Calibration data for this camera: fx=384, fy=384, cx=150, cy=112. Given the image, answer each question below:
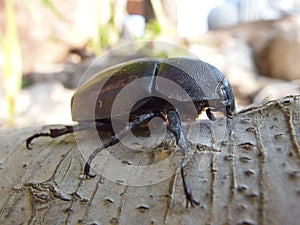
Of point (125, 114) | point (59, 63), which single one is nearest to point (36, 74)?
point (59, 63)

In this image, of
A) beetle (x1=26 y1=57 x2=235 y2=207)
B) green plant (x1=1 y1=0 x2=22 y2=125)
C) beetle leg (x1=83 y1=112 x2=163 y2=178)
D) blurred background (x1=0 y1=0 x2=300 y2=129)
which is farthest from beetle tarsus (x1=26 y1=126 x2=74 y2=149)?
blurred background (x1=0 y1=0 x2=300 y2=129)

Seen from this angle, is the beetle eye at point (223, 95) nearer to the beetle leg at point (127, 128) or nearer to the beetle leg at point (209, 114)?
the beetle leg at point (209, 114)

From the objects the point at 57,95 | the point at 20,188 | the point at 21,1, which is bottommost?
the point at 57,95

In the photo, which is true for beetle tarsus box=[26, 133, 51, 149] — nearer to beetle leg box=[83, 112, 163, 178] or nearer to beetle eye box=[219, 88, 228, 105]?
beetle leg box=[83, 112, 163, 178]

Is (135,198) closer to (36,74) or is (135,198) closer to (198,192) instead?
(198,192)

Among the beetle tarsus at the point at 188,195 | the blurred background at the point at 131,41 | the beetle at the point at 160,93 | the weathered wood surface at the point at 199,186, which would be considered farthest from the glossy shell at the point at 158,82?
the blurred background at the point at 131,41
